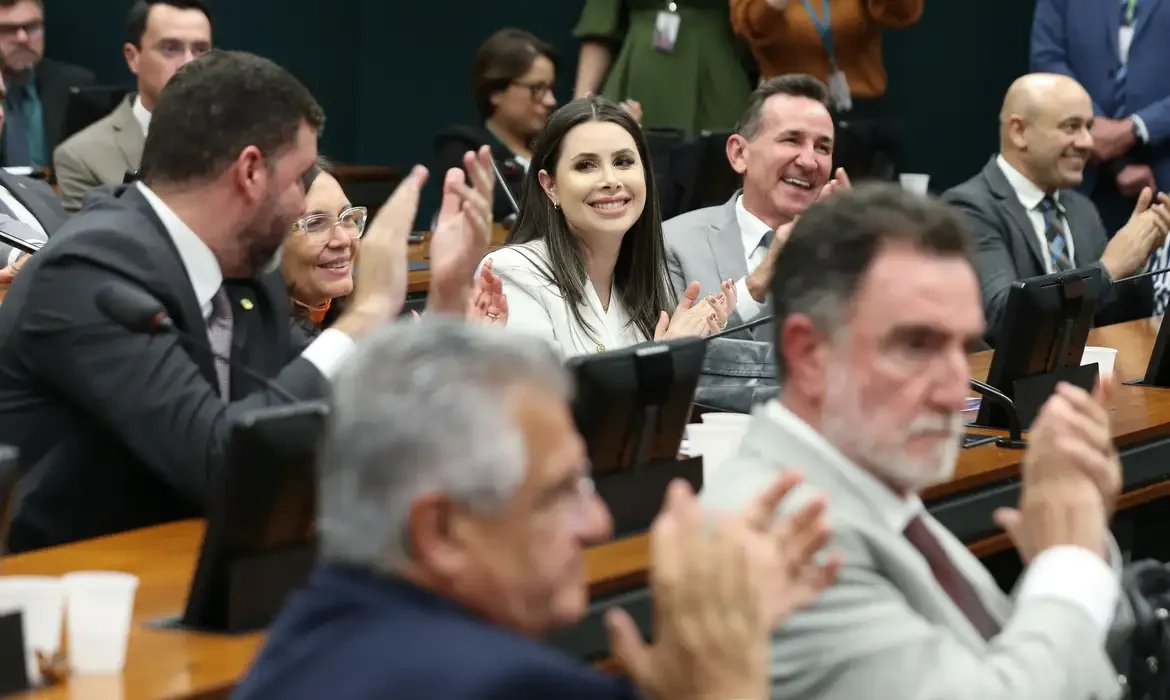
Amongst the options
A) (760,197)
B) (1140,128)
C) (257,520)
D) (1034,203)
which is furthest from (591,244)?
(1140,128)

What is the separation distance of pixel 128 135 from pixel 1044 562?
4.19 m

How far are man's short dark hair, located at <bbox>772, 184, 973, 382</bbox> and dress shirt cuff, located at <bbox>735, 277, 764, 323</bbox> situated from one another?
2.09 m

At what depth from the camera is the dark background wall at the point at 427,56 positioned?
768cm

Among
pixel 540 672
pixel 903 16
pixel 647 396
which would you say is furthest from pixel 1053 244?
pixel 540 672

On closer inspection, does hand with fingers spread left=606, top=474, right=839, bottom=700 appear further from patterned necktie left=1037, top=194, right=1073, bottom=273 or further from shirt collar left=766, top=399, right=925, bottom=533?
patterned necktie left=1037, top=194, right=1073, bottom=273

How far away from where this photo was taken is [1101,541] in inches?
69.9

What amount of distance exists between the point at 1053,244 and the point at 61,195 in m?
2.96

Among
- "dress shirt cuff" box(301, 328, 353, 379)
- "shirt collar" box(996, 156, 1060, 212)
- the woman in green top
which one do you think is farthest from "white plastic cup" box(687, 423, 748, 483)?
the woman in green top

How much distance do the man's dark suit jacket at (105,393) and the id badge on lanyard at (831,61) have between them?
12.8 ft

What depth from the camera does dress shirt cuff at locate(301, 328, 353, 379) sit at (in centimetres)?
265

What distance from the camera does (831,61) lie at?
6.31m

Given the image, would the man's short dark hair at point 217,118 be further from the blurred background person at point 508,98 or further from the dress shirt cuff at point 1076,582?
the blurred background person at point 508,98

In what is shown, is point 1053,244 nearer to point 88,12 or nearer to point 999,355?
point 999,355

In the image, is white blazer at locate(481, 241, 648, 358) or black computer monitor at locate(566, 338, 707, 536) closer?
black computer monitor at locate(566, 338, 707, 536)
